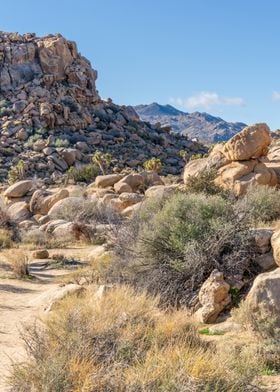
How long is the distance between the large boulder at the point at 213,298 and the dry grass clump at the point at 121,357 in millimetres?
1078

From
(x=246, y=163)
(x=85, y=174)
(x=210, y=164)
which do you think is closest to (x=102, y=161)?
(x=85, y=174)

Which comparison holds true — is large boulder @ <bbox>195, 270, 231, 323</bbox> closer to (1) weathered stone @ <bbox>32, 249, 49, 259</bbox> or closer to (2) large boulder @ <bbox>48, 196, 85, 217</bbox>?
(1) weathered stone @ <bbox>32, 249, 49, 259</bbox>

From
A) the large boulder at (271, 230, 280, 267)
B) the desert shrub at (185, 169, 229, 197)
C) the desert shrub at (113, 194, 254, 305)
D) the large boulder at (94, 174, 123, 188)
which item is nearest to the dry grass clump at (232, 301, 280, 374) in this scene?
the large boulder at (271, 230, 280, 267)

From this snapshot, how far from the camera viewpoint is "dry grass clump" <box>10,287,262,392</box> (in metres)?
4.13

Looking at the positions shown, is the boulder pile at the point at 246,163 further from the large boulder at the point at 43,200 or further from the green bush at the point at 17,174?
the green bush at the point at 17,174

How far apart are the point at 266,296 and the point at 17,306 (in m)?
5.28

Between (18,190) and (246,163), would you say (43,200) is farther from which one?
(246,163)

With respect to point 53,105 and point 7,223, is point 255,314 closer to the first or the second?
point 7,223

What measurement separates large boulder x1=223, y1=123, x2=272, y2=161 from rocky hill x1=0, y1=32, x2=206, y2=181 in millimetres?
19548

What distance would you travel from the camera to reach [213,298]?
7230mm

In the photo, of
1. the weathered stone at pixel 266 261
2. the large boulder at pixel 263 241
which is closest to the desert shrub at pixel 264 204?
the large boulder at pixel 263 241

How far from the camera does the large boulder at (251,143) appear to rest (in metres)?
16.8

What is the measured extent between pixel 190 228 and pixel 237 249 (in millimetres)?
940

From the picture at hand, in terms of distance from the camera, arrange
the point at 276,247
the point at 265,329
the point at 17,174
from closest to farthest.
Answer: the point at 265,329 < the point at 276,247 < the point at 17,174
